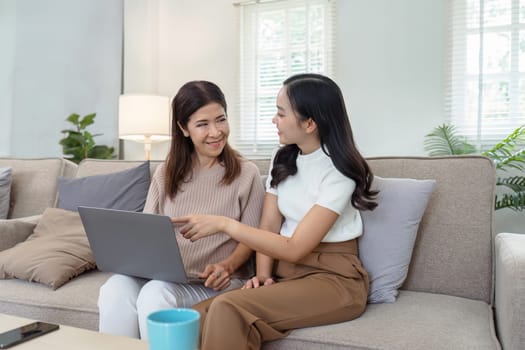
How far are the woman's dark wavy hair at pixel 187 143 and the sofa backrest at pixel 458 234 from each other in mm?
627

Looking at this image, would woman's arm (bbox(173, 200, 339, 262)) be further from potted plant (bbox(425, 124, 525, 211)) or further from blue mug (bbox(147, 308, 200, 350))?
potted plant (bbox(425, 124, 525, 211))

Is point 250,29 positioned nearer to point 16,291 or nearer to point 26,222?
point 26,222

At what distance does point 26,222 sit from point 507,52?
2833mm

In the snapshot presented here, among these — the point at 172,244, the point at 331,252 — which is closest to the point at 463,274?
the point at 331,252

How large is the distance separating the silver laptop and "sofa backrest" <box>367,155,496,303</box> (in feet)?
2.41

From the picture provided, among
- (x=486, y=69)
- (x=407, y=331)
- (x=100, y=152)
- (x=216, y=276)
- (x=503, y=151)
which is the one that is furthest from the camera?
(x=100, y=152)

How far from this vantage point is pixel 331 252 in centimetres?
137

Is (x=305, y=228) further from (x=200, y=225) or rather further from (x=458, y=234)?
(x=458, y=234)

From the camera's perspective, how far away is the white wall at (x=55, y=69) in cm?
361

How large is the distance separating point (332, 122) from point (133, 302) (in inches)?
29.1

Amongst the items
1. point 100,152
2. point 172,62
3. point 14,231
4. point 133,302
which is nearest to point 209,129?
point 133,302

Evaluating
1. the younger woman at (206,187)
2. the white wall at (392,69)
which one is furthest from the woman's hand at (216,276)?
the white wall at (392,69)

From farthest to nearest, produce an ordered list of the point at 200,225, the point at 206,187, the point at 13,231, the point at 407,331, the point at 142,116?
the point at 142,116 → the point at 13,231 → the point at 206,187 → the point at 200,225 → the point at 407,331

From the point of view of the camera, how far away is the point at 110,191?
6.26 feet
